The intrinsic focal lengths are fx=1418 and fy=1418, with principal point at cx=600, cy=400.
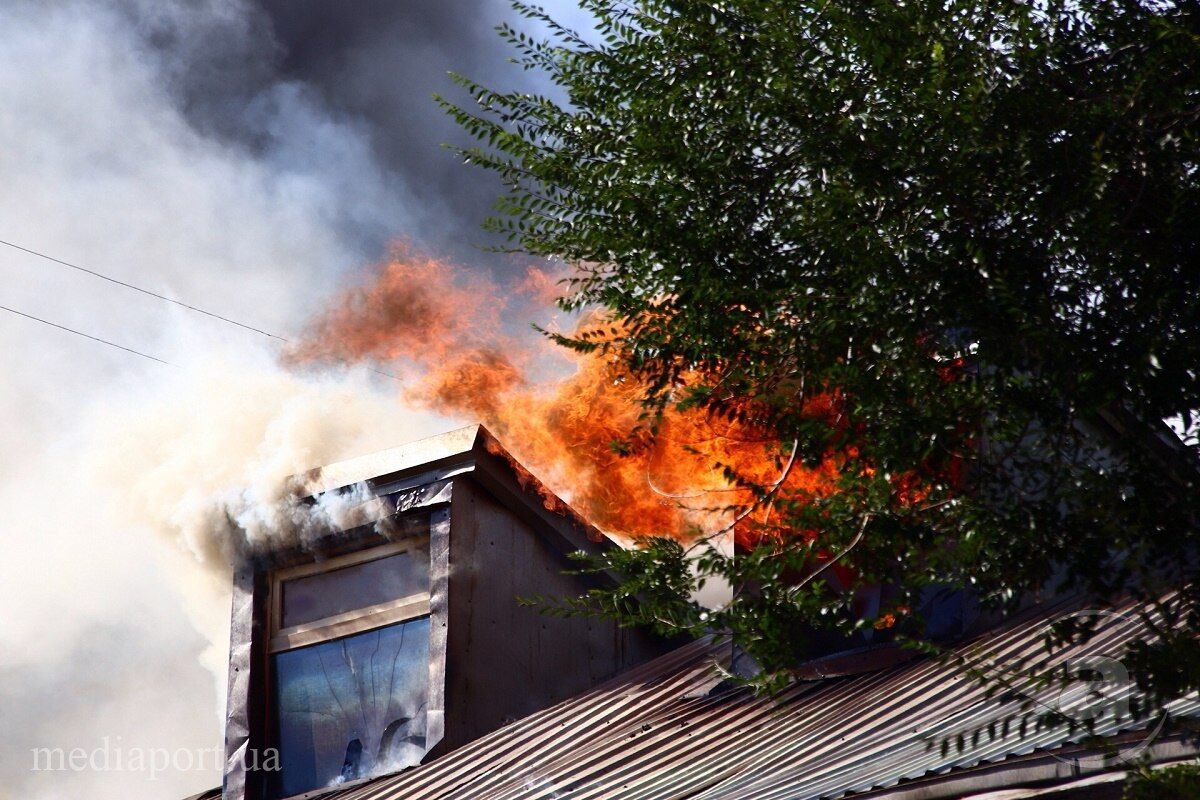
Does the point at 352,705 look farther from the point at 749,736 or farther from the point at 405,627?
the point at 749,736

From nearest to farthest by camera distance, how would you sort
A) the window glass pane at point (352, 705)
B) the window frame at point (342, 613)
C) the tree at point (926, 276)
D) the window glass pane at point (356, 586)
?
the tree at point (926, 276), the window glass pane at point (352, 705), the window frame at point (342, 613), the window glass pane at point (356, 586)

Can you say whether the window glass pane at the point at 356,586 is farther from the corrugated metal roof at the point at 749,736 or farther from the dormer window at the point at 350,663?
the corrugated metal roof at the point at 749,736

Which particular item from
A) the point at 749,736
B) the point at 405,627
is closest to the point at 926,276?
the point at 749,736

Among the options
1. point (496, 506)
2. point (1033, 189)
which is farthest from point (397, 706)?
point (1033, 189)

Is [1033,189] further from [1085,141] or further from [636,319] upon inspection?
[636,319]

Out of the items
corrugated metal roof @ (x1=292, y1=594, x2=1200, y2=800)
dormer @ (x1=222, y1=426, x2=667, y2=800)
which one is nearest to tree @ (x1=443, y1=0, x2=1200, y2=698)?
corrugated metal roof @ (x1=292, y1=594, x2=1200, y2=800)

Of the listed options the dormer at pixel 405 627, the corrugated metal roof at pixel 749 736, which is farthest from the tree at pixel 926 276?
the dormer at pixel 405 627

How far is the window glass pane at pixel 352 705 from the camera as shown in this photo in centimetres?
1088

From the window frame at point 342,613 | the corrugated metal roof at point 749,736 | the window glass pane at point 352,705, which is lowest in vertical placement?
the corrugated metal roof at point 749,736

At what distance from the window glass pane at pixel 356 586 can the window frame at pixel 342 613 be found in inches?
1.4

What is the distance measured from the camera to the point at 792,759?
25.7 ft

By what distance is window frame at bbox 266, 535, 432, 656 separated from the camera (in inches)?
441

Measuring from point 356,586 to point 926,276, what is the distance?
21.1 feet

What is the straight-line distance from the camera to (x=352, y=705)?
11195 mm
